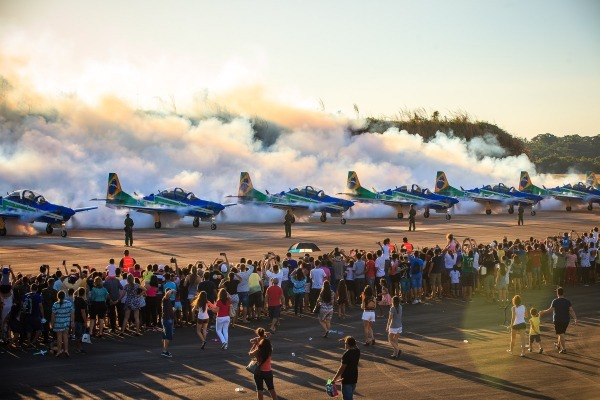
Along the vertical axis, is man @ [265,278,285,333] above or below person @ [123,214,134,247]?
below

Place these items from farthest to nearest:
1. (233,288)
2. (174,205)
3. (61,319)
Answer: (174,205), (233,288), (61,319)

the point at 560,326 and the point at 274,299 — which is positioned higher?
the point at 274,299

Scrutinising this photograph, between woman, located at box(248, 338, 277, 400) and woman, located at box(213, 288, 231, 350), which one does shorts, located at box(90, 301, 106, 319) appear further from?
woman, located at box(248, 338, 277, 400)

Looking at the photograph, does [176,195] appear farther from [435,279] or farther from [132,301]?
[132,301]

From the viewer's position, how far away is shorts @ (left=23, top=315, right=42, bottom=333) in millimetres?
15078

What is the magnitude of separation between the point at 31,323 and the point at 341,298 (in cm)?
700

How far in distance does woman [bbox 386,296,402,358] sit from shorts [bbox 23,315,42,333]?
689 cm

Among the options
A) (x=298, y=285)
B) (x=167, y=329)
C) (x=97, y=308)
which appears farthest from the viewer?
(x=298, y=285)

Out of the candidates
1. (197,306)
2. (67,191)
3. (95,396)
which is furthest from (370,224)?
(95,396)

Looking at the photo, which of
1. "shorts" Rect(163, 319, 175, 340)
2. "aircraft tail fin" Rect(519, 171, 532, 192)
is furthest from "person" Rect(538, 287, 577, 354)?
"aircraft tail fin" Rect(519, 171, 532, 192)

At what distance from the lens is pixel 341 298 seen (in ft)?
59.6

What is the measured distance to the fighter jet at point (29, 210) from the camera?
123 ft

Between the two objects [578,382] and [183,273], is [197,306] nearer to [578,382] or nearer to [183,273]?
[183,273]

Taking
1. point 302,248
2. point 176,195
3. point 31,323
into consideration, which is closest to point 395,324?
point 31,323
